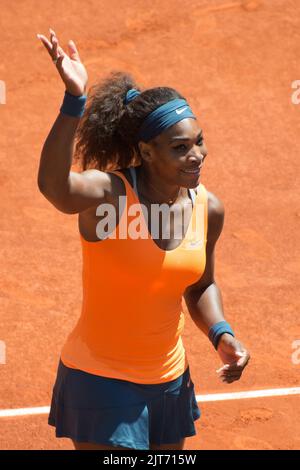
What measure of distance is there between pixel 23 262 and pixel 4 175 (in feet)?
4.98

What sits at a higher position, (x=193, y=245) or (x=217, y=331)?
(x=193, y=245)

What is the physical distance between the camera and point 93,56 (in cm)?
1136

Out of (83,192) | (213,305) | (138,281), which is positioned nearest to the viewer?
(83,192)

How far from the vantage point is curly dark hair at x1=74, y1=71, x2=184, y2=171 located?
181 inches

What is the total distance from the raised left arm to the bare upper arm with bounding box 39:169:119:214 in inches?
23.6

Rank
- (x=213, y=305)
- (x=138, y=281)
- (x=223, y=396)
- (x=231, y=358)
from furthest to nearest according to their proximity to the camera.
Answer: (x=223, y=396) → (x=213, y=305) → (x=231, y=358) → (x=138, y=281)

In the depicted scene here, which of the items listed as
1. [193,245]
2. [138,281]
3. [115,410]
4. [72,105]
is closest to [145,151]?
[193,245]

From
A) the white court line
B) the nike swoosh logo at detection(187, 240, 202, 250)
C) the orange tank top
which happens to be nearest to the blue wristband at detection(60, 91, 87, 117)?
the orange tank top

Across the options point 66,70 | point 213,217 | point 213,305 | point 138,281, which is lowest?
point 213,305

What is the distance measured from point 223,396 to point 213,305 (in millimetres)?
2255

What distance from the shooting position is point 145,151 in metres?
4.52

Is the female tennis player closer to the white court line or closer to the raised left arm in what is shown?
the raised left arm

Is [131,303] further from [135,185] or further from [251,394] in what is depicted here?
[251,394]
